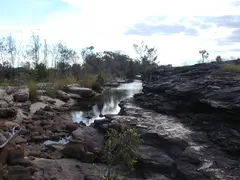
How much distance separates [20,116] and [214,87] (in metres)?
8.58

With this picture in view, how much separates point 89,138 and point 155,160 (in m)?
2.76

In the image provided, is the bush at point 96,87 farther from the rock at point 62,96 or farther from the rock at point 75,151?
the rock at point 75,151

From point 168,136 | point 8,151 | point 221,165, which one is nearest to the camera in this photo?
point 8,151

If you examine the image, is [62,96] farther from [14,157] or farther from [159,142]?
[14,157]

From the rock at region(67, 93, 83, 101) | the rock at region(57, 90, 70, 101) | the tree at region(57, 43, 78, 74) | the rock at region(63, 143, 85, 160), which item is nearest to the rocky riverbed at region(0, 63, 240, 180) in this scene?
the rock at region(63, 143, 85, 160)

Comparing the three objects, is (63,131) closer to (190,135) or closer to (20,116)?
(20,116)

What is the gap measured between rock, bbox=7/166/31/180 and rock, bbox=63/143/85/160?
1941 mm

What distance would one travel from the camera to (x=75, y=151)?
7.69 m

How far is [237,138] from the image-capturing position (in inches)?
307

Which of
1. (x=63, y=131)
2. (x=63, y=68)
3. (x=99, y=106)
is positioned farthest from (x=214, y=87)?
(x=63, y=68)

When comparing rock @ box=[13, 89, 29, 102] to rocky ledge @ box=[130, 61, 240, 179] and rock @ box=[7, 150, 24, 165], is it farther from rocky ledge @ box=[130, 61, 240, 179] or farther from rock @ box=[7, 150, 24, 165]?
rock @ box=[7, 150, 24, 165]

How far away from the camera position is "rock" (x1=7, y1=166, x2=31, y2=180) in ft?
18.1

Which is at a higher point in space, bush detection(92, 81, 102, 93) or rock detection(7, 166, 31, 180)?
bush detection(92, 81, 102, 93)

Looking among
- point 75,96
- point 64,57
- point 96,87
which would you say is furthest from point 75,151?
point 64,57
